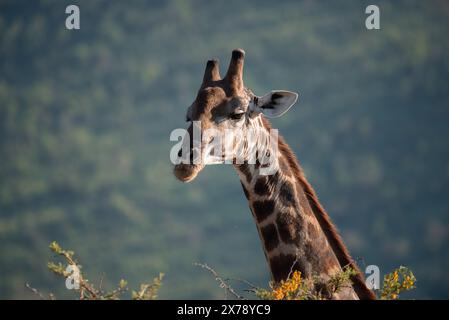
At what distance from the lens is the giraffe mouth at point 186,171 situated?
11.1 metres

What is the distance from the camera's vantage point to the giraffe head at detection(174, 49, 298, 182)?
11.2 metres

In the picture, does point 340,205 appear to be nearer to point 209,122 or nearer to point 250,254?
point 250,254

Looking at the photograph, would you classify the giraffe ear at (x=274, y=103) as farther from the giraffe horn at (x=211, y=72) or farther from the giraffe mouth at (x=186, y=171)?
the giraffe mouth at (x=186, y=171)

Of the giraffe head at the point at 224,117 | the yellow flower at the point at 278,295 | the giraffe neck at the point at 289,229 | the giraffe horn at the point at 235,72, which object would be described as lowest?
the yellow flower at the point at 278,295

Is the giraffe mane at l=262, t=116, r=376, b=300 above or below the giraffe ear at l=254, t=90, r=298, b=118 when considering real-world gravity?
below

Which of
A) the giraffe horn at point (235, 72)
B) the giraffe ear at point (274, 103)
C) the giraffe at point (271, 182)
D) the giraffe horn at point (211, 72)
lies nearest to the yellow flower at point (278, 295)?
the giraffe at point (271, 182)

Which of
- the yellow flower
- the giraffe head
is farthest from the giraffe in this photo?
the yellow flower

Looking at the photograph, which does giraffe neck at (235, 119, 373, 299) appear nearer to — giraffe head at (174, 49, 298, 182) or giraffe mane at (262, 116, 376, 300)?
giraffe mane at (262, 116, 376, 300)

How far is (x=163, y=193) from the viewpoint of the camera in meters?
191

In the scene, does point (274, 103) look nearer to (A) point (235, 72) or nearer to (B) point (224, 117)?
(A) point (235, 72)

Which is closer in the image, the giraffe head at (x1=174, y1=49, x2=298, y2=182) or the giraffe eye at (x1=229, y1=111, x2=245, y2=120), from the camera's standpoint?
the giraffe head at (x1=174, y1=49, x2=298, y2=182)
